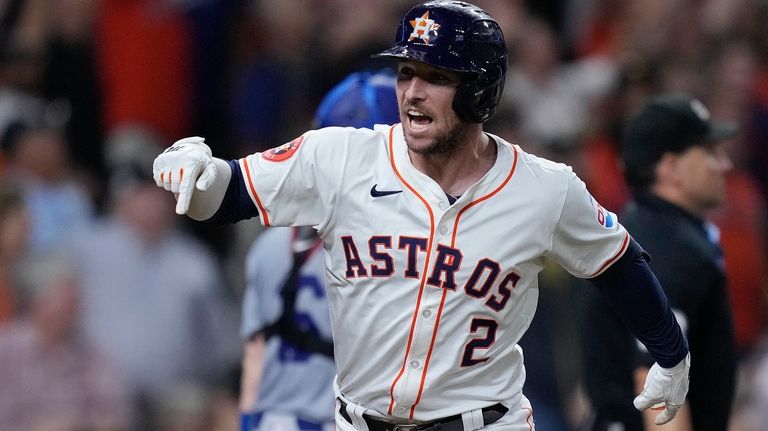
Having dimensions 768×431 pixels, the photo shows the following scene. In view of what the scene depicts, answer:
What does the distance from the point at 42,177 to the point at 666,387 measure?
193 inches

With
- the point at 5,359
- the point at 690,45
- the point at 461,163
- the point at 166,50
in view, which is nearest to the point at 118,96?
the point at 166,50

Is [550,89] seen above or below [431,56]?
below

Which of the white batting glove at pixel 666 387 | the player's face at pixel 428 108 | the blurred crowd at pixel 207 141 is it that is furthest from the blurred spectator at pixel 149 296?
the player's face at pixel 428 108

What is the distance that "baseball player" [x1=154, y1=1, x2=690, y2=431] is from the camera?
4289mm

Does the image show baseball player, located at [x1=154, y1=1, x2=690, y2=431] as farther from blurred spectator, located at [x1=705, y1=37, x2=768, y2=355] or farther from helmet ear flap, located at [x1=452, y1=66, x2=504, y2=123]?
blurred spectator, located at [x1=705, y1=37, x2=768, y2=355]

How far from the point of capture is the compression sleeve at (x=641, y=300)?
4539mm

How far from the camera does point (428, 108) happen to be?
4289 mm

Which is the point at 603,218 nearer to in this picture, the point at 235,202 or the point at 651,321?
the point at 651,321

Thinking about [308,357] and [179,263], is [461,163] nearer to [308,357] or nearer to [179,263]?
[308,357]

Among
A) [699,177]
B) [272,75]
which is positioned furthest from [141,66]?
[699,177]

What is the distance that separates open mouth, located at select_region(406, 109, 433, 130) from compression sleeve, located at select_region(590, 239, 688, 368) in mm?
757

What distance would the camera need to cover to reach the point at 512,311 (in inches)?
173

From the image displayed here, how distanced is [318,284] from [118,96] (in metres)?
3.97

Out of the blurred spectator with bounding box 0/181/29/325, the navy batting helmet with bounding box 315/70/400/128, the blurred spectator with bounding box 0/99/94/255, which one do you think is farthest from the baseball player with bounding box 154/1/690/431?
the blurred spectator with bounding box 0/99/94/255
